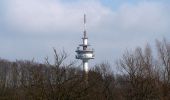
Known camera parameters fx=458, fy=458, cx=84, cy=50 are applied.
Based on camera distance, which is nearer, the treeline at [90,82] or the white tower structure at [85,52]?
the treeline at [90,82]

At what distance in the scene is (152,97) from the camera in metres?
58.2

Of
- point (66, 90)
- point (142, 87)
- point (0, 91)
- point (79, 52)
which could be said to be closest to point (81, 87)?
point (66, 90)

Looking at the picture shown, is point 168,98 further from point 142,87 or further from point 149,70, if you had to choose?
point 149,70

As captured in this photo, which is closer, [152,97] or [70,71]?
[70,71]

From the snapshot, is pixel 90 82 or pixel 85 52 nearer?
pixel 90 82

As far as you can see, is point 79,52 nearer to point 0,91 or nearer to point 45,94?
point 0,91

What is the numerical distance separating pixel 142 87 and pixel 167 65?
16.5 meters

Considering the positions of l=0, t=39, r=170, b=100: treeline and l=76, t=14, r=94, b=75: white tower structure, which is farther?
l=76, t=14, r=94, b=75: white tower structure

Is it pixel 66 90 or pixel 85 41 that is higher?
pixel 85 41

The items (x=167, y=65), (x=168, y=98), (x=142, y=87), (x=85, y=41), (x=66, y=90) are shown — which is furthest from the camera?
(x=85, y=41)

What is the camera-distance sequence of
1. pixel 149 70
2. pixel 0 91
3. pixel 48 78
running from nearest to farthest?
pixel 48 78 < pixel 0 91 < pixel 149 70

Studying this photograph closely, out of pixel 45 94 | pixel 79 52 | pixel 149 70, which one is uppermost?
pixel 79 52

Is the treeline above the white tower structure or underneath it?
underneath

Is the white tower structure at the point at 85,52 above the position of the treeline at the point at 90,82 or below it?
above
